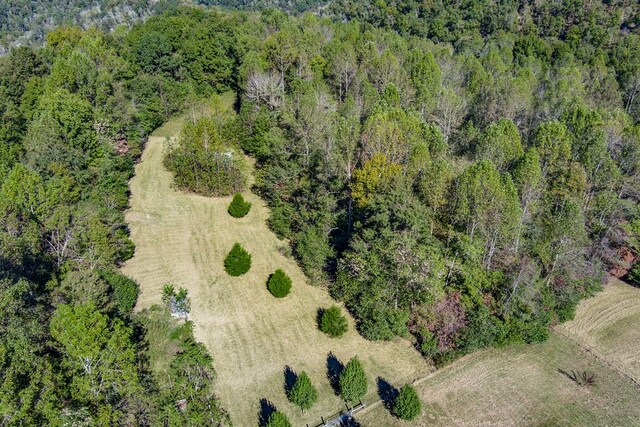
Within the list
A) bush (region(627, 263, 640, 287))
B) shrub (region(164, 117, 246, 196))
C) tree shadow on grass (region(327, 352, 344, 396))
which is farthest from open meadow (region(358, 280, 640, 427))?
shrub (region(164, 117, 246, 196))

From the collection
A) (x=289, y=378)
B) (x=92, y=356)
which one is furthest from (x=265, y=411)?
(x=92, y=356)

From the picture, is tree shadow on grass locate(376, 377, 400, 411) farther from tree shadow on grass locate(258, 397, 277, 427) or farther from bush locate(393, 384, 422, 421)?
tree shadow on grass locate(258, 397, 277, 427)

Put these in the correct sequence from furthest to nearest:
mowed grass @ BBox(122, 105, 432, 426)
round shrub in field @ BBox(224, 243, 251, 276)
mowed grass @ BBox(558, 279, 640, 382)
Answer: round shrub in field @ BBox(224, 243, 251, 276), mowed grass @ BBox(558, 279, 640, 382), mowed grass @ BBox(122, 105, 432, 426)

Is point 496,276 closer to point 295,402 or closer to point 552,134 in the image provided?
point 552,134

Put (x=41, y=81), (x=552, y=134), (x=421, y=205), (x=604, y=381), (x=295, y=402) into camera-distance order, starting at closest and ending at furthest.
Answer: (x=295, y=402)
(x=604, y=381)
(x=421, y=205)
(x=552, y=134)
(x=41, y=81)

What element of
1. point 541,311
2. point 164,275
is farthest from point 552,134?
point 164,275

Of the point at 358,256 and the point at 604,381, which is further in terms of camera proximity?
the point at 358,256
